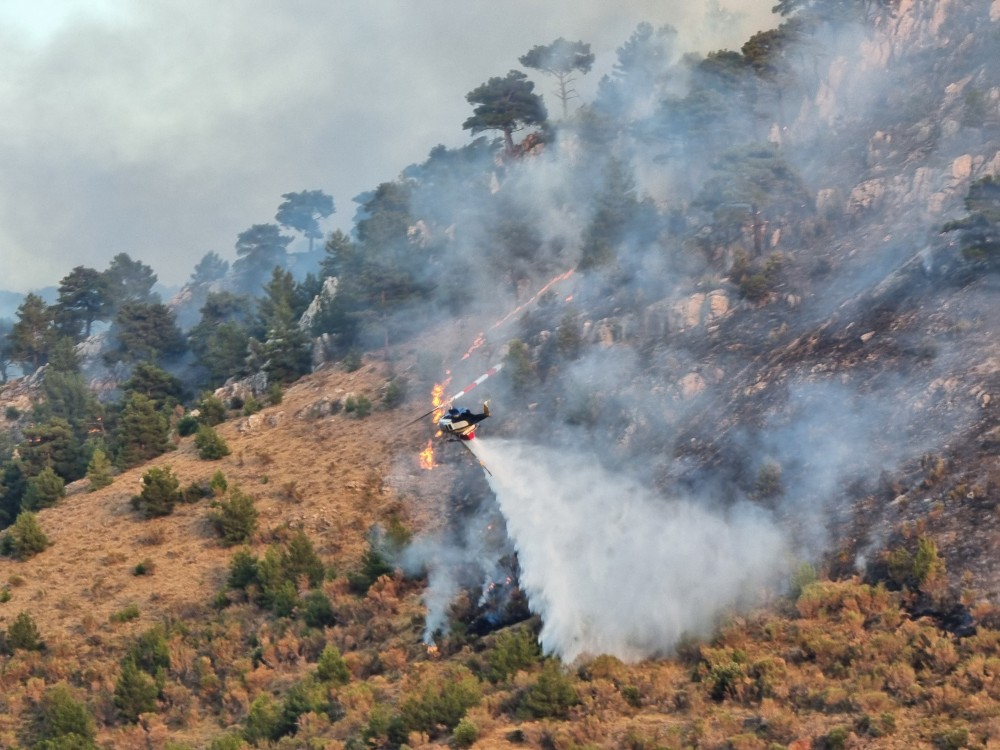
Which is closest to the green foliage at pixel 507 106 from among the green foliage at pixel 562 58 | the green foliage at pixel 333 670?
the green foliage at pixel 562 58

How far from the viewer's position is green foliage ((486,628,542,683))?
118 ft

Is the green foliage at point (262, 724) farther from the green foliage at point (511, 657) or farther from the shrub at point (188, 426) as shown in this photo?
the shrub at point (188, 426)

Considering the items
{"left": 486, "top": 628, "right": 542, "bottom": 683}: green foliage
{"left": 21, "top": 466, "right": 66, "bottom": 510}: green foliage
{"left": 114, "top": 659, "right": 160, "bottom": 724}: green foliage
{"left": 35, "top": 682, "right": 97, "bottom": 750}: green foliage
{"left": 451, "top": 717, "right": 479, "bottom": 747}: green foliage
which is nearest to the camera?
{"left": 451, "top": 717, "right": 479, "bottom": 747}: green foliage

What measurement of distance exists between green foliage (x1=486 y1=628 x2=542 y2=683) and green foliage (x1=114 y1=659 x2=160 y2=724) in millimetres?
12318

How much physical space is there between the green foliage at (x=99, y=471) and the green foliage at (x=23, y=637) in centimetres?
1641

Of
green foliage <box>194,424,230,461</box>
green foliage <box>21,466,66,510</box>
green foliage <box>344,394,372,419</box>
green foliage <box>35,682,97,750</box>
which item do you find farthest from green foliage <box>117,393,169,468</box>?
green foliage <box>35,682,97,750</box>

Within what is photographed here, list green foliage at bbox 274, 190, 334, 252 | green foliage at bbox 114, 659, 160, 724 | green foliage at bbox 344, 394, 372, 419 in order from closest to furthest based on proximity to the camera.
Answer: green foliage at bbox 114, 659, 160, 724 < green foliage at bbox 344, 394, 372, 419 < green foliage at bbox 274, 190, 334, 252

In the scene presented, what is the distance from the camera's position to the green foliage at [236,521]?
52344mm

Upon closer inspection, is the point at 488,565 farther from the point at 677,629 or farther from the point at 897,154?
the point at 897,154

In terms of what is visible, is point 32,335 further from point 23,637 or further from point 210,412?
point 23,637

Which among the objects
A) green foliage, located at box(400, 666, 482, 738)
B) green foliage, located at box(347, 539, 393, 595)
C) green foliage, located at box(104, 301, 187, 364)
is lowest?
green foliage, located at box(400, 666, 482, 738)

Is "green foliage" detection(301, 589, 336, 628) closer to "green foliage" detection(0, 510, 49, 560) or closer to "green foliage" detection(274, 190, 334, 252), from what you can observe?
"green foliage" detection(0, 510, 49, 560)

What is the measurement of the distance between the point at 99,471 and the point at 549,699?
38139mm

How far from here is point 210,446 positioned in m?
61.0
